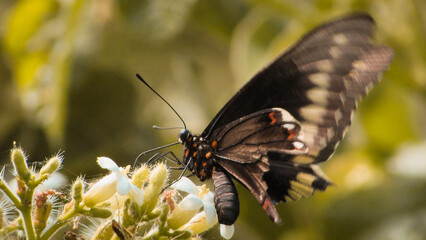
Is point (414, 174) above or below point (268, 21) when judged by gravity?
below

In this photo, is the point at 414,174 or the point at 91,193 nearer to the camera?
the point at 91,193

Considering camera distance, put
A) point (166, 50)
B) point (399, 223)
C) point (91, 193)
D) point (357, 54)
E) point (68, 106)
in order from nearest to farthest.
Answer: point (91, 193), point (357, 54), point (399, 223), point (68, 106), point (166, 50)

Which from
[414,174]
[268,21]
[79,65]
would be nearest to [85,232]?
[79,65]

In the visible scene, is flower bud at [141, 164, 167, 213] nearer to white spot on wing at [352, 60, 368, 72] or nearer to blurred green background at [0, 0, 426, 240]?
white spot on wing at [352, 60, 368, 72]

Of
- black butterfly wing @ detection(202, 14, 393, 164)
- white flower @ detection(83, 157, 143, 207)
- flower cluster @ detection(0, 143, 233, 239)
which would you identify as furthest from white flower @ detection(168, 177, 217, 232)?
black butterfly wing @ detection(202, 14, 393, 164)

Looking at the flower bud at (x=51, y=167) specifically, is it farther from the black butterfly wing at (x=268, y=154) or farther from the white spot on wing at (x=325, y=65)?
the white spot on wing at (x=325, y=65)

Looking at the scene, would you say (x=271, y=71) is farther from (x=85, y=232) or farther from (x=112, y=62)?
(x=112, y=62)

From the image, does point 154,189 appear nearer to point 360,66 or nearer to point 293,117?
point 293,117
